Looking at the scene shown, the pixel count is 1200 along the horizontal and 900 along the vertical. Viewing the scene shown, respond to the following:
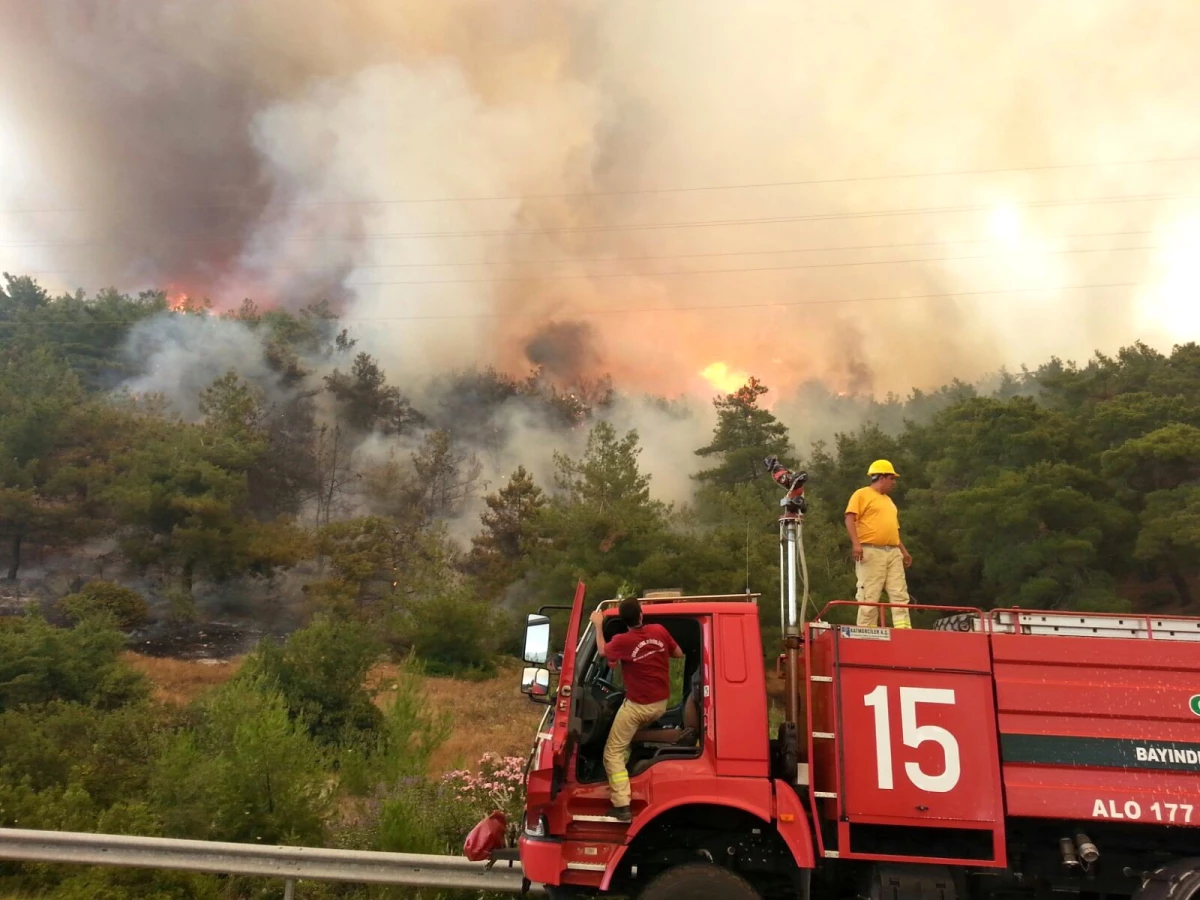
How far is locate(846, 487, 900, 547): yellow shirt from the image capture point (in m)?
7.37

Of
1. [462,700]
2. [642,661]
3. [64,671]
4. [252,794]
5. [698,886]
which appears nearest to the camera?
[698,886]

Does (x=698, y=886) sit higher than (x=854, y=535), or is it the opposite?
(x=854, y=535)

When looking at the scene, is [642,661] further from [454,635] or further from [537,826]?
[454,635]

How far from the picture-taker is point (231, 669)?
38781mm

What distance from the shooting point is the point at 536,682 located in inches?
213

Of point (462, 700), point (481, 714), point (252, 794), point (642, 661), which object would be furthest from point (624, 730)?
point (462, 700)

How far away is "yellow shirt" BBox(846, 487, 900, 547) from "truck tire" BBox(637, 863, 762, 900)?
324 cm

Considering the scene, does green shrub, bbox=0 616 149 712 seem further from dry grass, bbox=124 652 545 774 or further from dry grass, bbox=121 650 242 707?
dry grass, bbox=121 650 242 707

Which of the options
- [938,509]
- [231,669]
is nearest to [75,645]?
[231,669]

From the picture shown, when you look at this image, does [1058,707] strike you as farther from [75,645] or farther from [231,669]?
[231,669]

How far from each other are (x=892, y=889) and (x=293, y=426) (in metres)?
78.0

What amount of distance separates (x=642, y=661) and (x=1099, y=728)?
2917 millimetres

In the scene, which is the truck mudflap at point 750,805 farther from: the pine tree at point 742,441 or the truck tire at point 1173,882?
the pine tree at point 742,441

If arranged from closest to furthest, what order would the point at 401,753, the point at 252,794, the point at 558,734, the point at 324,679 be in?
the point at 558,734, the point at 252,794, the point at 401,753, the point at 324,679
